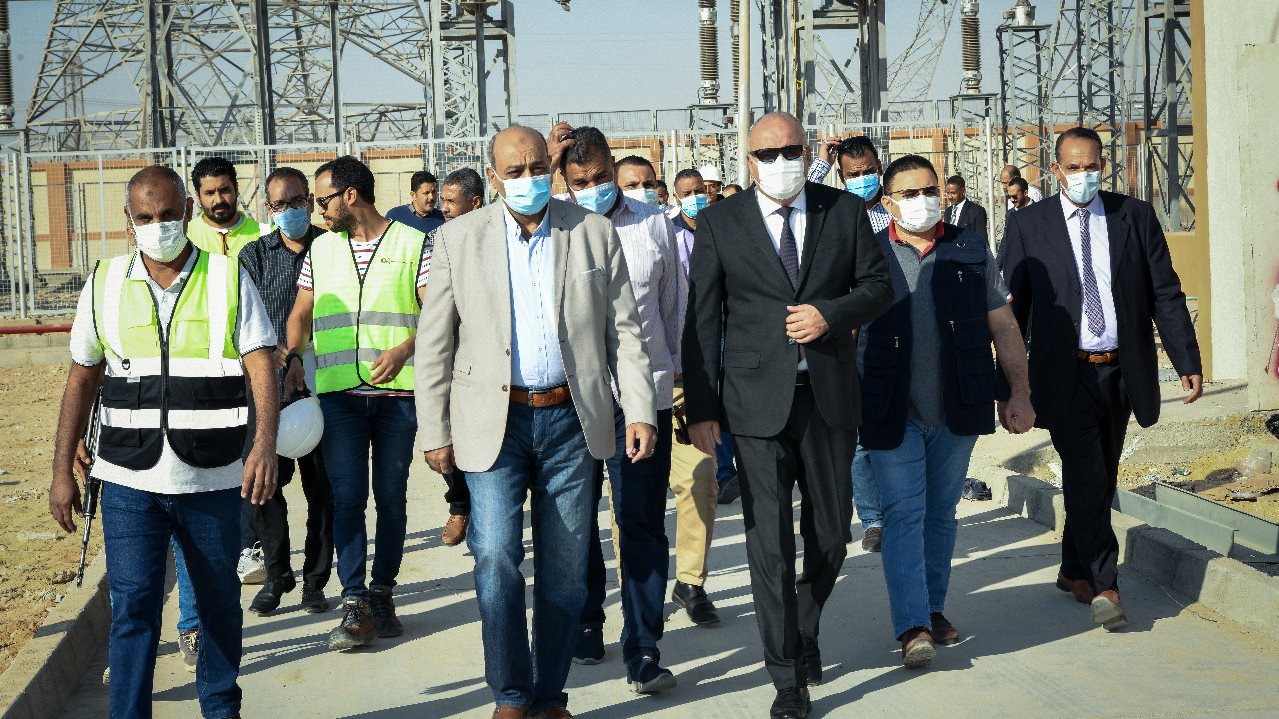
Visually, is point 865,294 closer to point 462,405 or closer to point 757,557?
point 757,557

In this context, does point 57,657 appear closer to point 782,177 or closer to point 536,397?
point 536,397

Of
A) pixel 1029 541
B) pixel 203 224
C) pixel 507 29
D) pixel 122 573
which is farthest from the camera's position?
pixel 507 29

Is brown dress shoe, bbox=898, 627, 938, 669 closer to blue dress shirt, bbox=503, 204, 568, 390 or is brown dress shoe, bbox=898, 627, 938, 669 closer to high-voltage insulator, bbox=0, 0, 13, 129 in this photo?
blue dress shirt, bbox=503, 204, 568, 390

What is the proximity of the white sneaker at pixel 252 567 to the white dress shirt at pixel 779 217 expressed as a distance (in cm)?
363

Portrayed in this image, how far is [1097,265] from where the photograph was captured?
6.50 meters

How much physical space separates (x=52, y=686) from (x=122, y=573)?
130 centimetres

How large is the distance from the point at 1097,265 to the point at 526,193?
292 centimetres

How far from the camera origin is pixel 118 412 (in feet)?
15.7

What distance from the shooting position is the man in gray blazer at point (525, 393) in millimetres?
4945

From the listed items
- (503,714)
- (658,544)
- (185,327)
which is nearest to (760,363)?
(658,544)

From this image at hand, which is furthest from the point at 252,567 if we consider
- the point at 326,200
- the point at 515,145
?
the point at 515,145

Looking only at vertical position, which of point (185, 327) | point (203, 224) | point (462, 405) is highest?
point (203, 224)

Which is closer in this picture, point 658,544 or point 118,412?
point 118,412

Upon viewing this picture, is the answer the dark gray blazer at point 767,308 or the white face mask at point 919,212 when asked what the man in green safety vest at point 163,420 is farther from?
the white face mask at point 919,212
